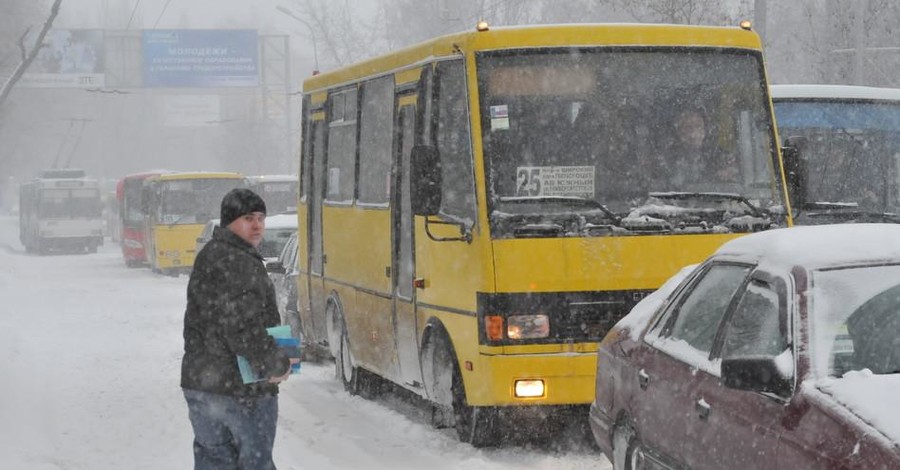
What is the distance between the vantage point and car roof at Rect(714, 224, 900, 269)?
6.18m

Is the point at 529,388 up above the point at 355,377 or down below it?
above

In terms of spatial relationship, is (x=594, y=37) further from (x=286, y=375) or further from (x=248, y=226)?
(x=286, y=375)

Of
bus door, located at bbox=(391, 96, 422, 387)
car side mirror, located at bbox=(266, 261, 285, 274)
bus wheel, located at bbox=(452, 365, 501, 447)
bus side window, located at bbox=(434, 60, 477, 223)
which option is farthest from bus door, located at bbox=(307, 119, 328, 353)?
bus wheel, located at bbox=(452, 365, 501, 447)

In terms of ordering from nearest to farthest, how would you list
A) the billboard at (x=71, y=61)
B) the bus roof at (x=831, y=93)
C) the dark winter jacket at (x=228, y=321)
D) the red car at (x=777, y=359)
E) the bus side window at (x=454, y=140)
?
the red car at (x=777, y=359), the dark winter jacket at (x=228, y=321), the bus side window at (x=454, y=140), the bus roof at (x=831, y=93), the billboard at (x=71, y=61)

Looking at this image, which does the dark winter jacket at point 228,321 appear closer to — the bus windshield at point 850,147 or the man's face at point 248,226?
the man's face at point 248,226

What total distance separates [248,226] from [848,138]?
10.4 meters

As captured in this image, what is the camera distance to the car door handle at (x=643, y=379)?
7.50 metres

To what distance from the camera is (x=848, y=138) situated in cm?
1619

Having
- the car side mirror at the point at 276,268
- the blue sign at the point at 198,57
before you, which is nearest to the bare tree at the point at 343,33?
the blue sign at the point at 198,57

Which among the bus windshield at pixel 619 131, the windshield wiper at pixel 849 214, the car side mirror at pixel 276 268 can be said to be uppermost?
the bus windshield at pixel 619 131

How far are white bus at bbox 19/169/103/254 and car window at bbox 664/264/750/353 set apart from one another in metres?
57.2

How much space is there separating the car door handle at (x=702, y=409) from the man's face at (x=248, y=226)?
6.63 ft

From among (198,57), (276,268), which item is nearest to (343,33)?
(198,57)

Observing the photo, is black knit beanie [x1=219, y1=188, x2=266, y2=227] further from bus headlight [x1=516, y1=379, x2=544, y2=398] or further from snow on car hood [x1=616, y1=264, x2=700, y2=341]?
bus headlight [x1=516, y1=379, x2=544, y2=398]
